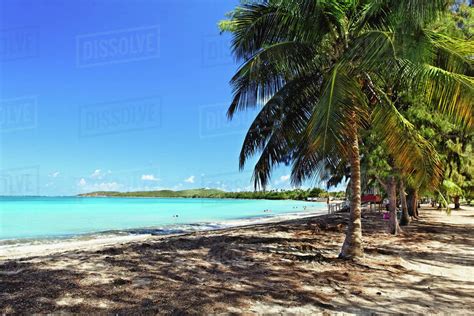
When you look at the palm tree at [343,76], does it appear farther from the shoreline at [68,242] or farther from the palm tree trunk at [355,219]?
the shoreline at [68,242]

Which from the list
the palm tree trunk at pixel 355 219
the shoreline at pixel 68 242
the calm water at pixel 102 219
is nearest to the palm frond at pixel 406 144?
the palm tree trunk at pixel 355 219

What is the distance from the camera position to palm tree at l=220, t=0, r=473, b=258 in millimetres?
5707

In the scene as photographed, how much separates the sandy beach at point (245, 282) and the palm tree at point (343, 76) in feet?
4.75

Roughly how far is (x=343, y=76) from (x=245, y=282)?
12.4ft

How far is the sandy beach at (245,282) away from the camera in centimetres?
451

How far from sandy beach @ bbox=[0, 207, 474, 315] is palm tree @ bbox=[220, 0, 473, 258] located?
1449 mm

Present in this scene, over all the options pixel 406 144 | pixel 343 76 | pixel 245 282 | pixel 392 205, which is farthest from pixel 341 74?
pixel 392 205

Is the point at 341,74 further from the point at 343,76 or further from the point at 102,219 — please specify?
the point at 102,219

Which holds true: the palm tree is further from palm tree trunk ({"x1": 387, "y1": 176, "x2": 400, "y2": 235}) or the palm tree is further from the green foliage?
palm tree trunk ({"x1": 387, "y1": 176, "x2": 400, "y2": 235})

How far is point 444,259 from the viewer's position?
8109 mm

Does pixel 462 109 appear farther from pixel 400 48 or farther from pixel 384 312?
pixel 384 312

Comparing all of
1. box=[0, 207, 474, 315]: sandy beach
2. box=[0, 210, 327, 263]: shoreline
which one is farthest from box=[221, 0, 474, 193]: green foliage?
box=[0, 210, 327, 263]: shoreline

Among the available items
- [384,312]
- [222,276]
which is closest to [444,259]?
[384,312]

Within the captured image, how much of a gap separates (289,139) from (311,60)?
1836mm
